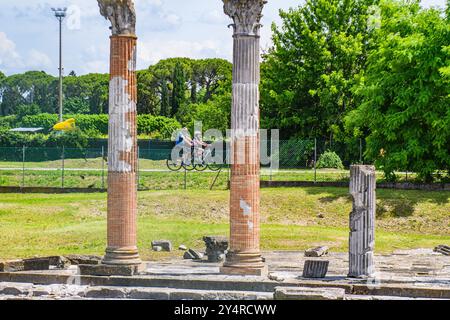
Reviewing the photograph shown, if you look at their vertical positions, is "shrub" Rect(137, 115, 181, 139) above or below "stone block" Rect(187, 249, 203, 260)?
above

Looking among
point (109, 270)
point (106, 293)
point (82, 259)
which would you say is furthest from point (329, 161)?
point (106, 293)

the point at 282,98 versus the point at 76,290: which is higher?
the point at 282,98

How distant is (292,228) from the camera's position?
34906mm

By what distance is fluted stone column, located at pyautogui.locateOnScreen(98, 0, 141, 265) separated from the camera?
71.3ft

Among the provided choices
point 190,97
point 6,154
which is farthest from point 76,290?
point 190,97

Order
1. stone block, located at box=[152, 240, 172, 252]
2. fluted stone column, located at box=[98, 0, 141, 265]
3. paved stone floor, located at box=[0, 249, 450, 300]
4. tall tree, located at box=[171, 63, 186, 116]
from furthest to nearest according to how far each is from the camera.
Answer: tall tree, located at box=[171, 63, 186, 116], stone block, located at box=[152, 240, 172, 252], fluted stone column, located at box=[98, 0, 141, 265], paved stone floor, located at box=[0, 249, 450, 300]

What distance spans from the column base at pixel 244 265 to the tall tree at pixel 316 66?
30.4m

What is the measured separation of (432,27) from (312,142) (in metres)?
12.1

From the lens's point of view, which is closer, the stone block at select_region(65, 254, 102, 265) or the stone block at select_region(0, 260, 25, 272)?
the stone block at select_region(0, 260, 25, 272)

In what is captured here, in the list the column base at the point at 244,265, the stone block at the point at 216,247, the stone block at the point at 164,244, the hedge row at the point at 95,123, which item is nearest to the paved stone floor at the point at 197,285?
the column base at the point at 244,265

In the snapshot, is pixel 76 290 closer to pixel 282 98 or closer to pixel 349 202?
pixel 349 202

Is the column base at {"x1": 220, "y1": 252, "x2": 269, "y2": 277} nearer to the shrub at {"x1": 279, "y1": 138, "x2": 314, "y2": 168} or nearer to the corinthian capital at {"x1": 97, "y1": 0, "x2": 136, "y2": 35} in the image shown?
the corinthian capital at {"x1": 97, "y1": 0, "x2": 136, "y2": 35}

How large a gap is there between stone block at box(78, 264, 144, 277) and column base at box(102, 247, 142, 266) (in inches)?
4.4

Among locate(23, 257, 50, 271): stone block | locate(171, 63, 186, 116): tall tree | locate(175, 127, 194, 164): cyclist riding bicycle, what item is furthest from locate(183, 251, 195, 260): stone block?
locate(171, 63, 186, 116): tall tree
